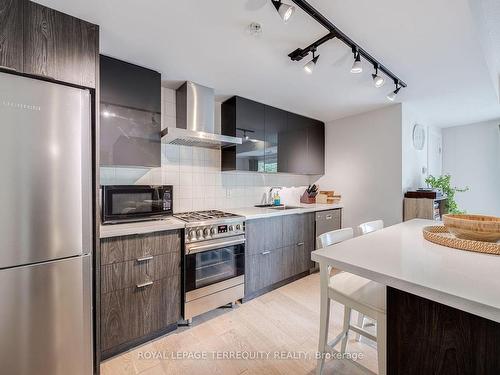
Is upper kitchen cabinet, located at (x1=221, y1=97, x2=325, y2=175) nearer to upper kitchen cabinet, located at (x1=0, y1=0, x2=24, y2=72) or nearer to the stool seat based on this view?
the stool seat

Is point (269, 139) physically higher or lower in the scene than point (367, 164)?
higher

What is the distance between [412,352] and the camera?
33.4 inches

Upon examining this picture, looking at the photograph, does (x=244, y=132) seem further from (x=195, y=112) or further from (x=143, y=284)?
(x=143, y=284)

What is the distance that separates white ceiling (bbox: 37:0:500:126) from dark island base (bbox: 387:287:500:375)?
1499 mm

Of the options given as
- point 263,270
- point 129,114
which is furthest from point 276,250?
point 129,114

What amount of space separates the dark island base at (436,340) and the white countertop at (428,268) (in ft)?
0.36

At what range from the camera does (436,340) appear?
2.61ft

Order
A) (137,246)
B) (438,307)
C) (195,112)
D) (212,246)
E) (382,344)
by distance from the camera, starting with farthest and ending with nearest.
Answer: (195,112) < (212,246) < (137,246) < (382,344) < (438,307)

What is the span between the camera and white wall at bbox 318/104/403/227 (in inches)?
108

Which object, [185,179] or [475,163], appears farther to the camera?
[475,163]

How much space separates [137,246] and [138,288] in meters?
0.31

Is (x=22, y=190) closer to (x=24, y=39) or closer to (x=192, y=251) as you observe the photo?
(x=24, y=39)

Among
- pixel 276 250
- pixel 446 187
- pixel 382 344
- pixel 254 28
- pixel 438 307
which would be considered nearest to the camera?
pixel 438 307

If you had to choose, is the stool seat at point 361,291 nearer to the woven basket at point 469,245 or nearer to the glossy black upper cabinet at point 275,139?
the woven basket at point 469,245
